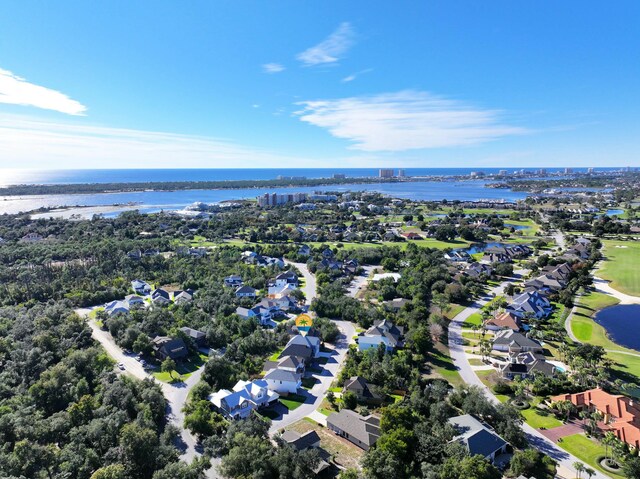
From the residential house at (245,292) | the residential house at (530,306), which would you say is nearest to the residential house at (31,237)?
the residential house at (245,292)

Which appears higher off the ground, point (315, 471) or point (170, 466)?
point (170, 466)

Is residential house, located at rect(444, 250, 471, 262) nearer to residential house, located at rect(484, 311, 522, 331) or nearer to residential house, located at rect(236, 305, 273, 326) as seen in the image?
residential house, located at rect(484, 311, 522, 331)

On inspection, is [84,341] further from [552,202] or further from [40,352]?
[552,202]

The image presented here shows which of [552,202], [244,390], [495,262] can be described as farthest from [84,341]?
[552,202]

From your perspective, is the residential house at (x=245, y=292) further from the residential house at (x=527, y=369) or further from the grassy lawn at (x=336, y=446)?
the residential house at (x=527, y=369)

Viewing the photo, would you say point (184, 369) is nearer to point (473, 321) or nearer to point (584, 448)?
point (584, 448)

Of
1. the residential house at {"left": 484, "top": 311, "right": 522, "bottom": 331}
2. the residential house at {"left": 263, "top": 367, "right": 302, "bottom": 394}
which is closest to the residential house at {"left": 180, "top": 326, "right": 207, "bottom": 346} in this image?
the residential house at {"left": 263, "top": 367, "right": 302, "bottom": 394}

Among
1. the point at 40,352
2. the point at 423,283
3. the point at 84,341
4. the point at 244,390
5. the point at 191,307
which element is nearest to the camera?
the point at 244,390
